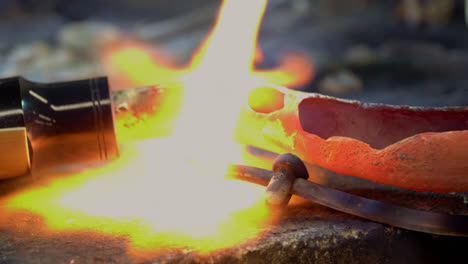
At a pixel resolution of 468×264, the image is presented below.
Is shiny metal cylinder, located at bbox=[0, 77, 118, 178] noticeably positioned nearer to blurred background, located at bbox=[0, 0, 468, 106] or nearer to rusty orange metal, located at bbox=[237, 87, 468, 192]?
rusty orange metal, located at bbox=[237, 87, 468, 192]

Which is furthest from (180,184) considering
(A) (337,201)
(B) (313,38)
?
(B) (313,38)

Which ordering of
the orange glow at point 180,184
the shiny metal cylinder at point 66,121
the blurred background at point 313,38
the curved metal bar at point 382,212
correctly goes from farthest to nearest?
the blurred background at point 313,38
the shiny metal cylinder at point 66,121
the orange glow at point 180,184
the curved metal bar at point 382,212

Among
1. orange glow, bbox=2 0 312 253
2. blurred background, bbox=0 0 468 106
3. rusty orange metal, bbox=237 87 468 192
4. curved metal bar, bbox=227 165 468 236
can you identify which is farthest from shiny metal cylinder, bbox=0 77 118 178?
blurred background, bbox=0 0 468 106

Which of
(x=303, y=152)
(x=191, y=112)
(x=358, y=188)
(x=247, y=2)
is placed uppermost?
(x=247, y=2)

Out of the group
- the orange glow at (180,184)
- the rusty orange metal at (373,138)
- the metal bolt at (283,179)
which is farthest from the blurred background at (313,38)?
the metal bolt at (283,179)

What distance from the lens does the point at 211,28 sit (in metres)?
5.73

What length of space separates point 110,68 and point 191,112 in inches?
125

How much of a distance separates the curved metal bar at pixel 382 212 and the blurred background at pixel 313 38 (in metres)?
1.33

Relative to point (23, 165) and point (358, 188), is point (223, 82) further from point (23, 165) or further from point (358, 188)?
point (23, 165)

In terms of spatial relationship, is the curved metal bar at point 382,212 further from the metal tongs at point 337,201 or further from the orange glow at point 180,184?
the orange glow at point 180,184

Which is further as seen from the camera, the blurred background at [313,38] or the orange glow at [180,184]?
the blurred background at [313,38]

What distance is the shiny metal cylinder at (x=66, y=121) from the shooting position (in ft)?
4.85

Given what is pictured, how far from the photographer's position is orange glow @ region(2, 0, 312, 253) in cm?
119

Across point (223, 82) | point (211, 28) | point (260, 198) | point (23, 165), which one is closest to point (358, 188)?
point (260, 198)
